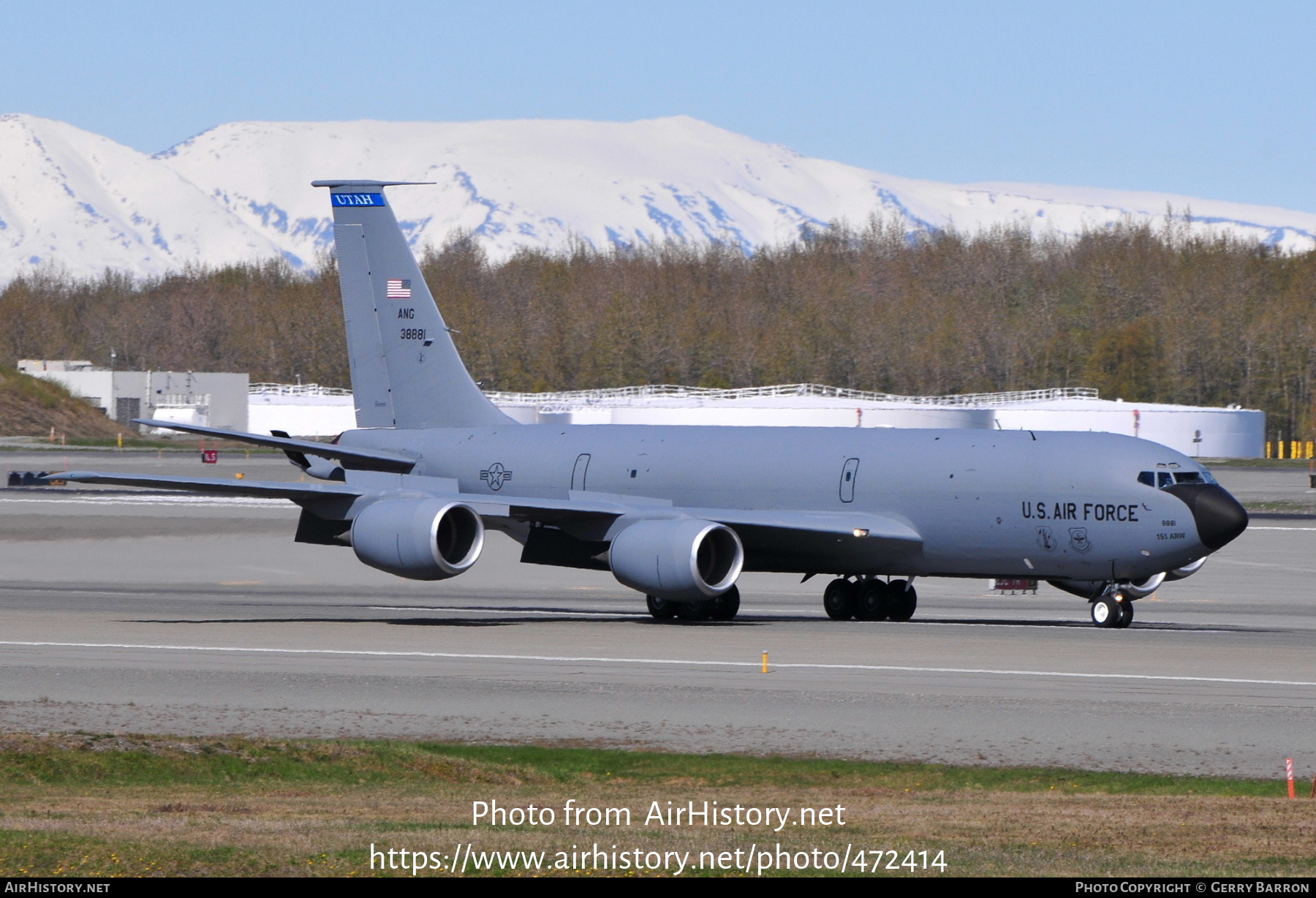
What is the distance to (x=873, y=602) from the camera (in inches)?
1375

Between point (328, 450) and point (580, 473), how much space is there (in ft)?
17.6

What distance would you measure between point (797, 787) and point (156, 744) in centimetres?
675

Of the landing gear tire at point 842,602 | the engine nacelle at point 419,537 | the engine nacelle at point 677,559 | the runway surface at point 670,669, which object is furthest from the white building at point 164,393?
the engine nacelle at point 677,559

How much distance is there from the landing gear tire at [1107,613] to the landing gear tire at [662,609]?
812cm

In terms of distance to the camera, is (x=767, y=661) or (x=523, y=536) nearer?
(x=767, y=661)

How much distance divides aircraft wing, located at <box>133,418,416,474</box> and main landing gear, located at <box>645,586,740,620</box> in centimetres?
736

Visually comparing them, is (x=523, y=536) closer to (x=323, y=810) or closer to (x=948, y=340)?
(x=323, y=810)

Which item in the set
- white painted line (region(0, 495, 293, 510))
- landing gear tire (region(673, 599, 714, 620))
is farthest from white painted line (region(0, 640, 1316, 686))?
white painted line (region(0, 495, 293, 510))

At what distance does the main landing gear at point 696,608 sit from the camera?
34438 mm

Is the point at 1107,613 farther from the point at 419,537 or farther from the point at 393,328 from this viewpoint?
the point at 393,328

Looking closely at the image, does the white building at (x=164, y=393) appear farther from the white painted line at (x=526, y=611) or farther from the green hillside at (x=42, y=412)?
the white painted line at (x=526, y=611)

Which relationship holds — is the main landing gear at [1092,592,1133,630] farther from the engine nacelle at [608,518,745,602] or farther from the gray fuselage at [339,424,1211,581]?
the engine nacelle at [608,518,745,602]

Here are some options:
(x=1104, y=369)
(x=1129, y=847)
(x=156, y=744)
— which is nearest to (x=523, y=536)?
(x=156, y=744)

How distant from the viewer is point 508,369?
181 m
